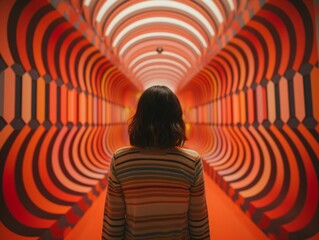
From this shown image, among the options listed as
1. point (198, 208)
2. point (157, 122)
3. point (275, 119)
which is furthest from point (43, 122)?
point (275, 119)

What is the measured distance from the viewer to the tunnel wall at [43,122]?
2.24 meters

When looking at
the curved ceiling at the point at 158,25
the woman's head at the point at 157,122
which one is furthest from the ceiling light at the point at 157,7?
the woman's head at the point at 157,122

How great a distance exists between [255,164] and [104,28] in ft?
12.7

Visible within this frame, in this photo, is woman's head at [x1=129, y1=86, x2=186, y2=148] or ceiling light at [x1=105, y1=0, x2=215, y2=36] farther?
ceiling light at [x1=105, y1=0, x2=215, y2=36]

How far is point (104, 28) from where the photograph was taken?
434 cm

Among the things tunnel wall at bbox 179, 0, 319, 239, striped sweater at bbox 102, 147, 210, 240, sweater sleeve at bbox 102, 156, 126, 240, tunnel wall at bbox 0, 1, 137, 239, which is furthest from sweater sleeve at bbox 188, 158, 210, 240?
tunnel wall at bbox 0, 1, 137, 239

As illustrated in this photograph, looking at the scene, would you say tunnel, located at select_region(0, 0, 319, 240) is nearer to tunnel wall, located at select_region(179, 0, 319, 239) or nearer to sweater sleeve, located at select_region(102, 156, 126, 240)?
tunnel wall, located at select_region(179, 0, 319, 239)

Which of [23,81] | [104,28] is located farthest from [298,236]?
[104,28]

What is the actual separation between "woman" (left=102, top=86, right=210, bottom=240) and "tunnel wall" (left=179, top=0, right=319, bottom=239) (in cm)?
162

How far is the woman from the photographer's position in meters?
1.13

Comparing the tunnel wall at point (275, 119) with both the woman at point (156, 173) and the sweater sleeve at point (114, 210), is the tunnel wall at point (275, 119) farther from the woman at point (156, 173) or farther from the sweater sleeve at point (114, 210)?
the sweater sleeve at point (114, 210)

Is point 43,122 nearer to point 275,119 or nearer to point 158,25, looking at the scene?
point 275,119

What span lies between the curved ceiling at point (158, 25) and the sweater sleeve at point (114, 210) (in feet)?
9.04

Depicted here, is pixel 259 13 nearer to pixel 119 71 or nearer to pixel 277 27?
pixel 277 27
